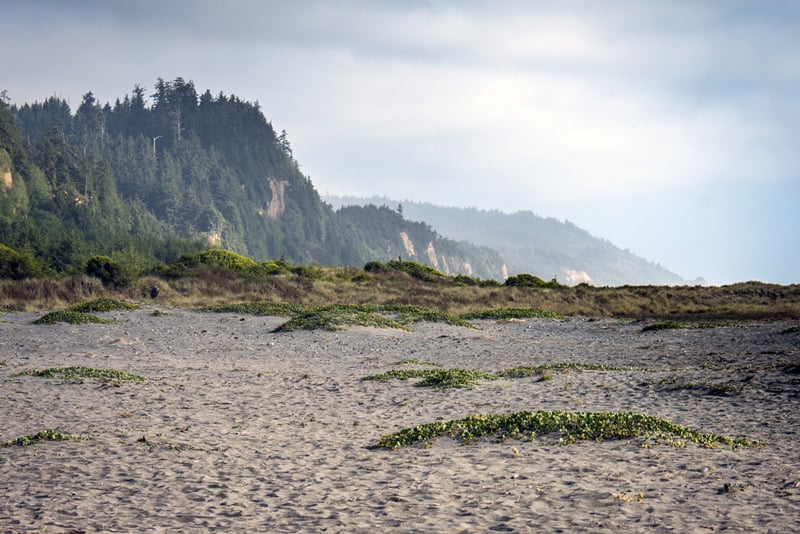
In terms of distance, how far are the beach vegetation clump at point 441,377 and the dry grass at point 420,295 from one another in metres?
24.0

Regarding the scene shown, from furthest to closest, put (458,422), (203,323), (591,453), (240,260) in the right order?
1. (240,260)
2. (203,323)
3. (458,422)
4. (591,453)

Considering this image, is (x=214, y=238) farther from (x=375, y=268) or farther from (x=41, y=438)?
(x=41, y=438)

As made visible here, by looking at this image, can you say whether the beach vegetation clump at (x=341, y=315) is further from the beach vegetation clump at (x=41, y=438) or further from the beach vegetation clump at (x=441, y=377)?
the beach vegetation clump at (x=41, y=438)

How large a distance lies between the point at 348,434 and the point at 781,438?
7.18 metres

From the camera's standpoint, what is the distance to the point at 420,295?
47.9 metres

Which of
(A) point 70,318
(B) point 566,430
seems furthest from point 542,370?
(A) point 70,318

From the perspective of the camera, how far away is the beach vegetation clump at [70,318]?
94.1ft

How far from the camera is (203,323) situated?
31.8m

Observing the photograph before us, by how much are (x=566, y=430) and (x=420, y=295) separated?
122ft

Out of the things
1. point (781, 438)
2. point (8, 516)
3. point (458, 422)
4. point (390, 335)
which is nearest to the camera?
point (8, 516)

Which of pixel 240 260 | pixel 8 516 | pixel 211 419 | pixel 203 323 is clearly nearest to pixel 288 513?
pixel 8 516

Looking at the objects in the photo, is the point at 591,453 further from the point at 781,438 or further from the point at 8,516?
the point at 8,516

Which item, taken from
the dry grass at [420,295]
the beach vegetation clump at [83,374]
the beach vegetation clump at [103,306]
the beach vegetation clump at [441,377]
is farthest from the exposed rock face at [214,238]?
the beach vegetation clump at [441,377]

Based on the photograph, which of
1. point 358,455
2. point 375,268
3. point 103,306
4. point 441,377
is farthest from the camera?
point 375,268
